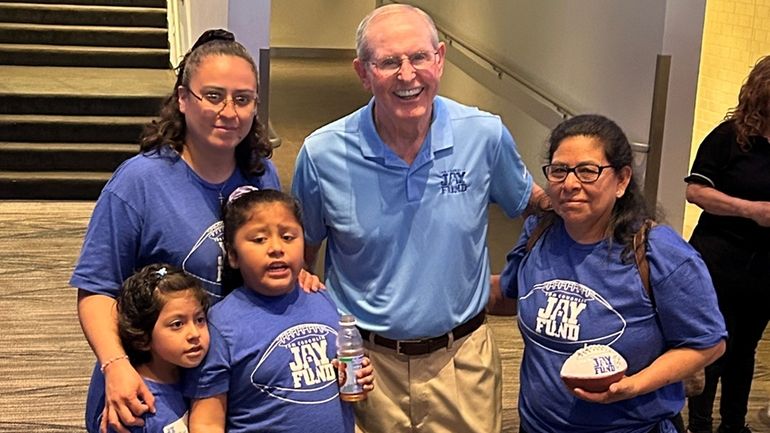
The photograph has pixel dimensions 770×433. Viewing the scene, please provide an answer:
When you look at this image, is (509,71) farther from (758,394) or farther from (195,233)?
(195,233)

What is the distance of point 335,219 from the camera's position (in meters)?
2.32

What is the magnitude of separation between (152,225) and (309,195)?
0.41m

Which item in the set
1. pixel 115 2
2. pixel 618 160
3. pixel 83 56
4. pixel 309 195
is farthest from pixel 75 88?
pixel 618 160

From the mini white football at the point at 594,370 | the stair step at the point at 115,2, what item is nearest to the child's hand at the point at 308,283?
the mini white football at the point at 594,370

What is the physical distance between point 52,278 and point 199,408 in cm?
389

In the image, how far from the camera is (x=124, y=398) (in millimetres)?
1983

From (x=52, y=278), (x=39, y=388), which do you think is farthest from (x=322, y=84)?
(x=39, y=388)

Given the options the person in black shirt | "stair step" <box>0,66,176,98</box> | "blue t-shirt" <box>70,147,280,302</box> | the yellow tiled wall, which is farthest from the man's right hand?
"stair step" <box>0,66,176,98</box>

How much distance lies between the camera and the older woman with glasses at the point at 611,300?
2.07 metres

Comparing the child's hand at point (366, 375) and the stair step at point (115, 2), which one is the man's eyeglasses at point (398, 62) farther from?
the stair step at point (115, 2)

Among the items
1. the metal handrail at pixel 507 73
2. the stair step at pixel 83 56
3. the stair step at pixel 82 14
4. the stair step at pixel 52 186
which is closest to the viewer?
the metal handrail at pixel 507 73

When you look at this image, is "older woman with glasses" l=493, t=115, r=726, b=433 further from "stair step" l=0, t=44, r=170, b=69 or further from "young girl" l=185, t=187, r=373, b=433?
"stair step" l=0, t=44, r=170, b=69

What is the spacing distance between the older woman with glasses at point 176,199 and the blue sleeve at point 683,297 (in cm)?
93

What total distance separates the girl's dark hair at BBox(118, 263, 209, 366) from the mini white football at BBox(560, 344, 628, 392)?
79cm
